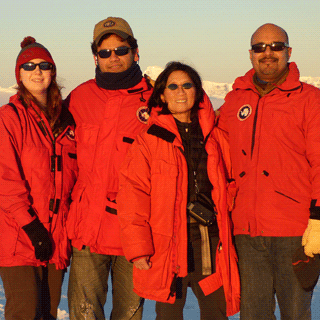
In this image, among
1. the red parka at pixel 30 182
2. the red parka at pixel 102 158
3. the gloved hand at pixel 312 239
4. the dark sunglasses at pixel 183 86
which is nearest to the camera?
the gloved hand at pixel 312 239

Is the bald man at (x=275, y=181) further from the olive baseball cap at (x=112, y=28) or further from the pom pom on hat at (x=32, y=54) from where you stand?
Answer: the pom pom on hat at (x=32, y=54)

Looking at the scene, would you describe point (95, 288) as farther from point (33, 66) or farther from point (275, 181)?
point (33, 66)

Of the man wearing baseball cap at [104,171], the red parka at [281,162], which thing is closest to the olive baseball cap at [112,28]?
the man wearing baseball cap at [104,171]

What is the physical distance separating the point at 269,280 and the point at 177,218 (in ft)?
2.66

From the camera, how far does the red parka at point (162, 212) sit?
3.15m

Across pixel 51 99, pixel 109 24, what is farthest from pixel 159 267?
pixel 109 24

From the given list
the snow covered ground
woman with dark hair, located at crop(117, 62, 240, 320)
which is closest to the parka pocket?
woman with dark hair, located at crop(117, 62, 240, 320)

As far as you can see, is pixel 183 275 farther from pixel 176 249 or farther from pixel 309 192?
pixel 309 192

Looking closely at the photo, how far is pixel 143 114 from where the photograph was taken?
3.64 m

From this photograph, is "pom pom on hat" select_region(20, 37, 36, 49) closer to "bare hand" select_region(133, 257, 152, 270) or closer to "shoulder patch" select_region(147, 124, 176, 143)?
"shoulder patch" select_region(147, 124, 176, 143)

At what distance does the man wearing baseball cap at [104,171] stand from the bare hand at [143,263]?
0.33 metres

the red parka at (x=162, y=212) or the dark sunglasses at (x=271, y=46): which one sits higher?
the dark sunglasses at (x=271, y=46)

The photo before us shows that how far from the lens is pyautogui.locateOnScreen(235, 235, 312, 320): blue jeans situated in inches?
126

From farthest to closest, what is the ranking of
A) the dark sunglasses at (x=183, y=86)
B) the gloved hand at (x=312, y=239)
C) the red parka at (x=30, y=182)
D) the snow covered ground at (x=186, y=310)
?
the snow covered ground at (x=186, y=310) → the dark sunglasses at (x=183, y=86) → the red parka at (x=30, y=182) → the gloved hand at (x=312, y=239)
